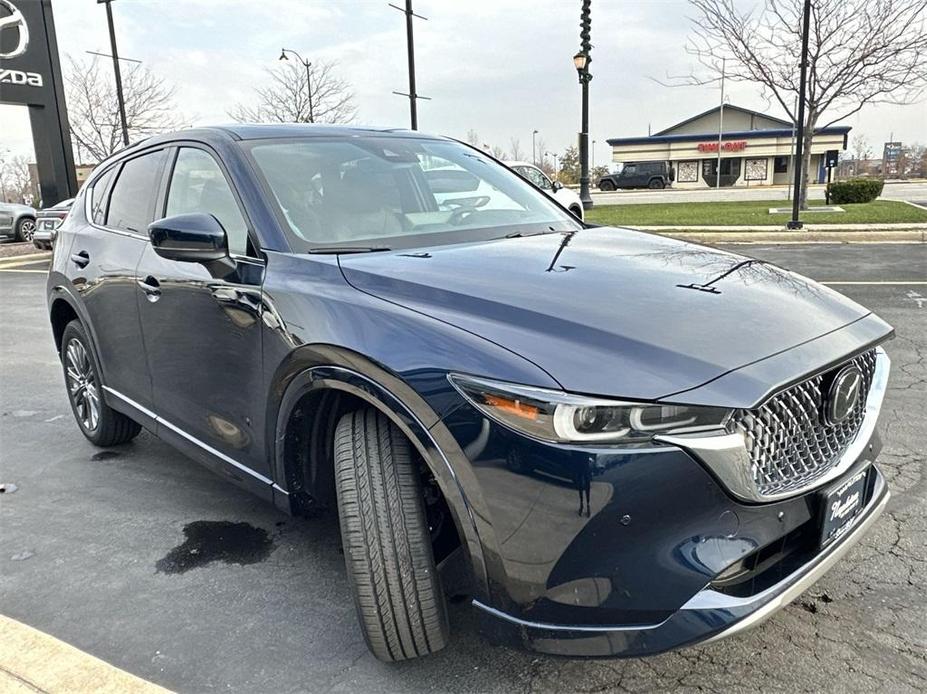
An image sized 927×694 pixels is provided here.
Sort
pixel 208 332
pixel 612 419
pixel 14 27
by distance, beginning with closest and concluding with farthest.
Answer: pixel 612 419, pixel 208 332, pixel 14 27

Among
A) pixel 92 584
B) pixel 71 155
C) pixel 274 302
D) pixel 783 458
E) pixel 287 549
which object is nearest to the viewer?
pixel 783 458

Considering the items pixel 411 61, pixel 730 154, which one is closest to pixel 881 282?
pixel 411 61

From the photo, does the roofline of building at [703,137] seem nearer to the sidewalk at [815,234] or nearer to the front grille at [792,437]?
the sidewalk at [815,234]

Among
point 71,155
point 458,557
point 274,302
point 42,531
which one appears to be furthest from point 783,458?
point 71,155

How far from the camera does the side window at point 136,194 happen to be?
11.6 ft

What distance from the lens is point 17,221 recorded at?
1936cm

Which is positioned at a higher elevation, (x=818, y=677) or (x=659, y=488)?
(x=659, y=488)

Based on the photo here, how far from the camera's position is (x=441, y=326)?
2.02 meters

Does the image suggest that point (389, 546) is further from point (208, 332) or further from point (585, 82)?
point (585, 82)

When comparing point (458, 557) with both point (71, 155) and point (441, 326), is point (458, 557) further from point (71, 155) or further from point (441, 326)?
point (71, 155)

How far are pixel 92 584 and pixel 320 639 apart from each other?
3.46 feet

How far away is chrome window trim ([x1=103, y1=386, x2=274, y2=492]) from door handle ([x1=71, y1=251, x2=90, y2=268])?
0.68 m

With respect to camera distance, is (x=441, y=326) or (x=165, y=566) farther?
(x=165, y=566)

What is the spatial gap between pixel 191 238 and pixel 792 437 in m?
2.07
